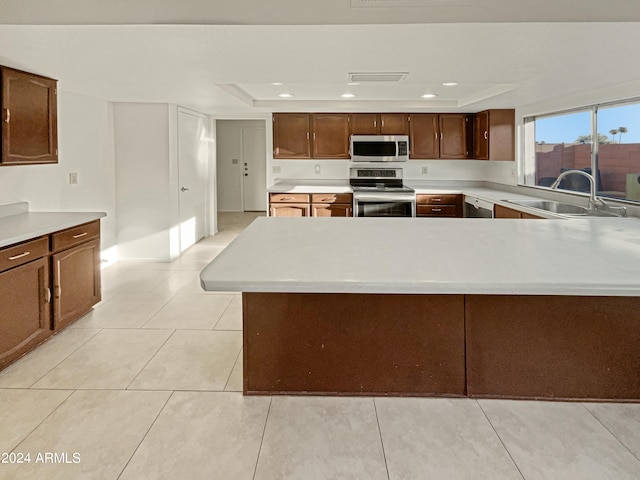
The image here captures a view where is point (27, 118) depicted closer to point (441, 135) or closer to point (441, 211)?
point (441, 211)

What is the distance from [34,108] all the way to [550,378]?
370 centimetres

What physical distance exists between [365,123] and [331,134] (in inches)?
17.7

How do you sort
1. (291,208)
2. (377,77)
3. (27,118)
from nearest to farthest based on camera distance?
(27,118)
(377,77)
(291,208)

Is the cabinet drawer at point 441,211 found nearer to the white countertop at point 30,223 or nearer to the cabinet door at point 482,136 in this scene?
the cabinet door at point 482,136

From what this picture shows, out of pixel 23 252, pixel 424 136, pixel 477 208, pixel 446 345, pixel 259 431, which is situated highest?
pixel 424 136

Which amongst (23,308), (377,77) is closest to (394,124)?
(377,77)

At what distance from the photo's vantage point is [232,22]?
209cm

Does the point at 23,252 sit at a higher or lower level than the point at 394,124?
lower

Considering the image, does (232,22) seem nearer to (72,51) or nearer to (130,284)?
(72,51)

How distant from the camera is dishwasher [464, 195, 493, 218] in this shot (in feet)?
15.6

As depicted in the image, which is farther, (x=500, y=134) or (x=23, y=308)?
(x=500, y=134)

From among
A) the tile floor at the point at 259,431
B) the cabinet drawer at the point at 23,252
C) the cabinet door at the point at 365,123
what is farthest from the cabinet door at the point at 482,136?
the cabinet drawer at the point at 23,252

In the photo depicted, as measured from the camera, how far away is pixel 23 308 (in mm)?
2768

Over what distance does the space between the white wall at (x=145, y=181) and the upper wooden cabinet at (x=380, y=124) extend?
228 cm
